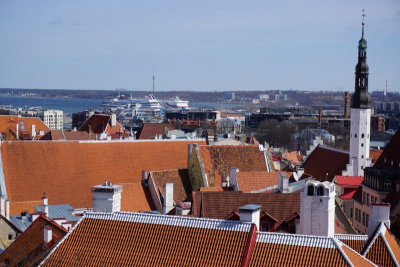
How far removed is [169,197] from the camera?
1305 inches

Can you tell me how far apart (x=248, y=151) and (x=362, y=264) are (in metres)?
24.7

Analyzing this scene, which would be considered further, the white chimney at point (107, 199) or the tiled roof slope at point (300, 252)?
the white chimney at point (107, 199)

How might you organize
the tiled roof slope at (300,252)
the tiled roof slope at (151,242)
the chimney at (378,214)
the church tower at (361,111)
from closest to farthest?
the tiled roof slope at (300,252), the tiled roof slope at (151,242), the chimney at (378,214), the church tower at (361,111)

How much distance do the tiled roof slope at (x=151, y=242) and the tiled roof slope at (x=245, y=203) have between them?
25.8 feet

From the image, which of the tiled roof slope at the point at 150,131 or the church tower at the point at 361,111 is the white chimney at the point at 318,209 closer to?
the church tower at the point at 361,111

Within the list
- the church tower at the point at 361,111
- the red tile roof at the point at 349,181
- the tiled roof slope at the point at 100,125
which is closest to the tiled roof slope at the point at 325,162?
the church tower at the point at 361,111

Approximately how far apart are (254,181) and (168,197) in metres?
4.50

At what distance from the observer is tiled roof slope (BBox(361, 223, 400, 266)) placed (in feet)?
63.3

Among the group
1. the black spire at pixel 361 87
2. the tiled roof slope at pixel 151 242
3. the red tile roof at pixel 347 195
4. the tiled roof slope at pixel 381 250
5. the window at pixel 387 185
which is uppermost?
the black spire at pixel 361 87

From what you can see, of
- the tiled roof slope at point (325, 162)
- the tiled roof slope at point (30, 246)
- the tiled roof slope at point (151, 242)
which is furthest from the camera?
the tiled roof slope at point (325, 162)

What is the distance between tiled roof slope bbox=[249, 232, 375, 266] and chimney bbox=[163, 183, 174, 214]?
1589 cm

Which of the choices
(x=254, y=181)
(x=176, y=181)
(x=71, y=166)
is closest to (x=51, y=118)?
(x=71, y=166)

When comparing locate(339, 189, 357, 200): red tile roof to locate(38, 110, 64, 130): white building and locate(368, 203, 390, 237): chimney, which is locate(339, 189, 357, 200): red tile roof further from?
locate(38, 110, 64, 130): white building

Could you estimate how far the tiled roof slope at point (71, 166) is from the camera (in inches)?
1412
